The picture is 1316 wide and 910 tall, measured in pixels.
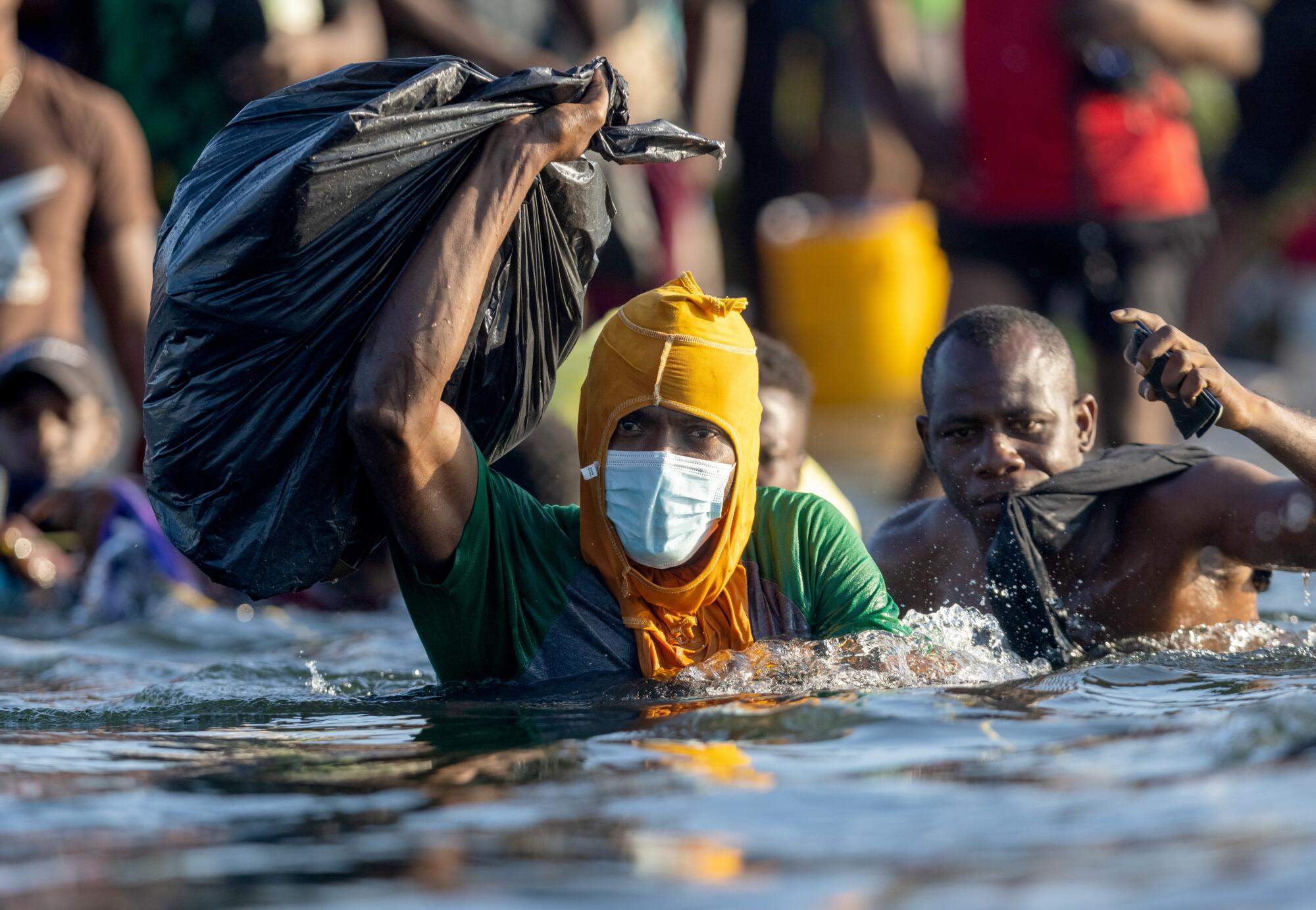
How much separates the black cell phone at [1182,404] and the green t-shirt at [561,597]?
0.78 metres

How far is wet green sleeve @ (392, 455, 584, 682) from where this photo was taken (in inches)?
166

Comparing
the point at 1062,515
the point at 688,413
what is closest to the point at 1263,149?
the point at 1062,515

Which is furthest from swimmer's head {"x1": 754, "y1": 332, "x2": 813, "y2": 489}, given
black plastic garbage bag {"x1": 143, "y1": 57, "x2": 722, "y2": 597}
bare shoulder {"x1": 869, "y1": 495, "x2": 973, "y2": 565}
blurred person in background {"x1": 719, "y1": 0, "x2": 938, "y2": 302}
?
blurred person in background {"x1": 719, "y1": 0, "x2": 938, "y2": 302}

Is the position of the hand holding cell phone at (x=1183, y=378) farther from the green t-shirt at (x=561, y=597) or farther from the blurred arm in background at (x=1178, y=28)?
the blurred arm in background at (x=1178, y=28)

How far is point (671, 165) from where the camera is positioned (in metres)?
9.00

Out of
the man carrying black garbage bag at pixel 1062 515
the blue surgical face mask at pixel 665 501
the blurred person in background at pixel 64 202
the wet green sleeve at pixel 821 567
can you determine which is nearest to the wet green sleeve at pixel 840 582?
the wet green sleeve at pixel 821 567

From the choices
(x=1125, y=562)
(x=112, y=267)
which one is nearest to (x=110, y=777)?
(x=1125, y=562)

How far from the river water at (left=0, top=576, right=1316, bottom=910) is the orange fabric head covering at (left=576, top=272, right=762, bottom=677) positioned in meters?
0.13

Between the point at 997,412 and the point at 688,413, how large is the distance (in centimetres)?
113

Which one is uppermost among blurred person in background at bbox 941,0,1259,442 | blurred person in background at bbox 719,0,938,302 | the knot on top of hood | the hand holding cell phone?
blurred person in background at bbox 719,0,938,302

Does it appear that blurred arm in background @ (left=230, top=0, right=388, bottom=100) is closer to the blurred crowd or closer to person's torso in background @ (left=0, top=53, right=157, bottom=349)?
the blurred crowd

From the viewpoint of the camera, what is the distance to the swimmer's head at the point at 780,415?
5520 mm

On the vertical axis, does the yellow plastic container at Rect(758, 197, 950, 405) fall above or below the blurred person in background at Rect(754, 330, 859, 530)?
above

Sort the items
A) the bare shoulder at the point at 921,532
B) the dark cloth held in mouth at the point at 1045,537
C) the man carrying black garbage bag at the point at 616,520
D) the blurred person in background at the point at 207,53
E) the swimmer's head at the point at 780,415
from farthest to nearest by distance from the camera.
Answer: the blurred person in background at the point at 207,53 → the swimmer's head at the point at 780,415 → the bare shoulder at the point at 921,532 → the dark cloth held in mouth at the point at 1045,537 → the man carrying black garbage bag at the point at 616,520
